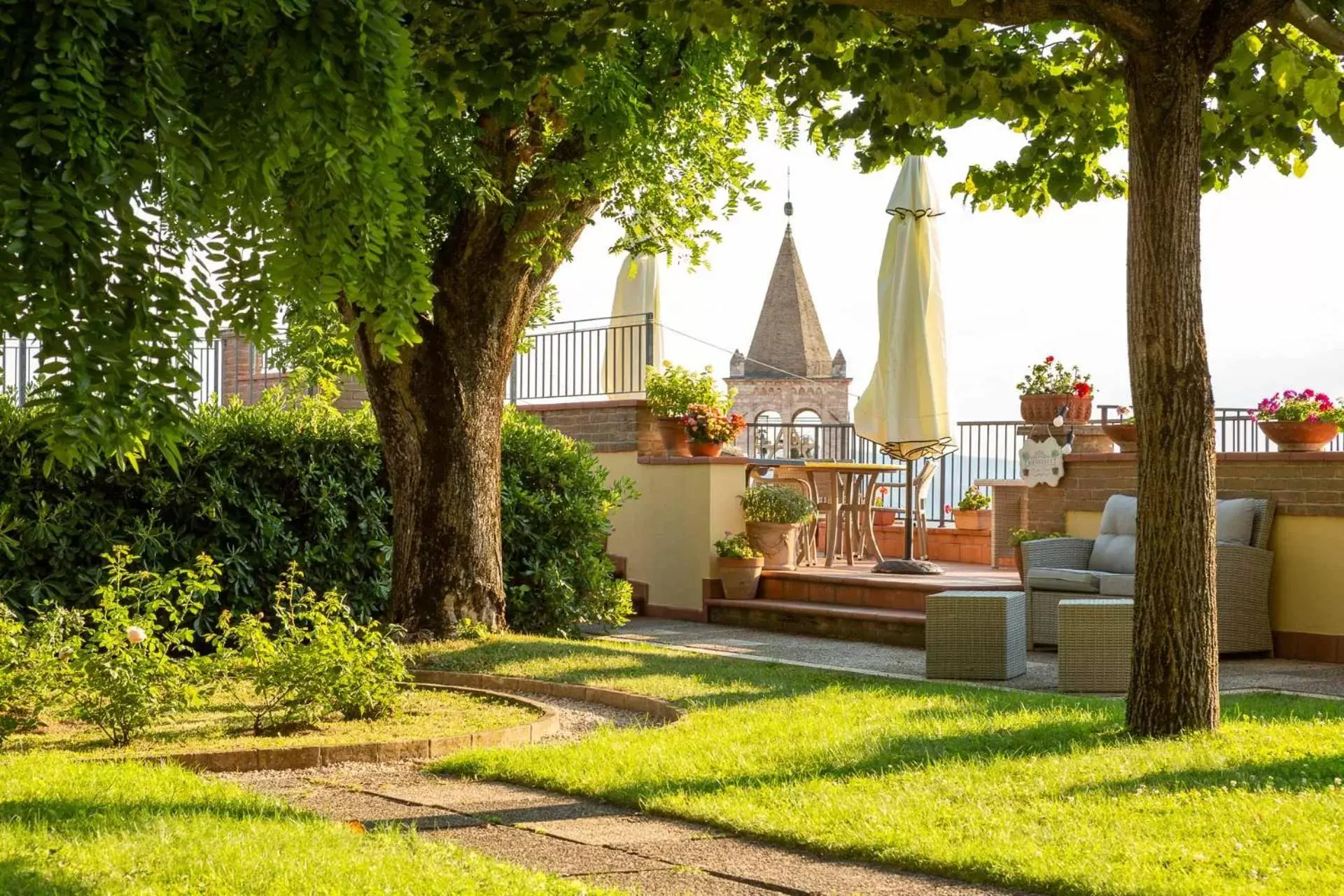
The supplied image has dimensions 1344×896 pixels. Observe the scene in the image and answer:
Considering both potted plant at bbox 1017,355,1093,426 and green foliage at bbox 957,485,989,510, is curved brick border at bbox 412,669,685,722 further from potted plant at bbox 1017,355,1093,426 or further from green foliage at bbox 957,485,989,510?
green foliage at bbox 957,485,989,510

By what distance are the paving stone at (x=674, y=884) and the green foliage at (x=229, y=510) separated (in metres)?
5.60

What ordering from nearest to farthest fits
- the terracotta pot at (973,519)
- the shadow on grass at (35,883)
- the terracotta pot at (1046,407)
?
the shadow on grass at (35,883) → the terracotta pot at (1046,407) → the terracotta pot at (973,519)

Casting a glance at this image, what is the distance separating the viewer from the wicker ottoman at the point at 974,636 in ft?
29.0

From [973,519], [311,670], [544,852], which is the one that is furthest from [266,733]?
[973,519]

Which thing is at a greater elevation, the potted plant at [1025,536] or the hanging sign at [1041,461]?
the hanging sign at [1041,461]

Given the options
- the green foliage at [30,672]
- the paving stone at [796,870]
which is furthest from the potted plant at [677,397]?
the paving stone at [796,870]

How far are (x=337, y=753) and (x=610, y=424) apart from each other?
8859 millimetres

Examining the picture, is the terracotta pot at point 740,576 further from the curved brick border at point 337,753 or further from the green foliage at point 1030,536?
the curved brick border at point 337,753

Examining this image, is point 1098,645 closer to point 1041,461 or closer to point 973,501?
point 1041,461

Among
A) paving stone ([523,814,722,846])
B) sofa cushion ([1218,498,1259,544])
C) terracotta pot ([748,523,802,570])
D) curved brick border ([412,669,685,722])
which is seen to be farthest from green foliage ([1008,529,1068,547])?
paving stone ([523,814,722,846])

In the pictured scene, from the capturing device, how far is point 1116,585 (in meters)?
10.0

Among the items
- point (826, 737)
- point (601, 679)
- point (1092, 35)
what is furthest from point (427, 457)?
point (1092, 35)

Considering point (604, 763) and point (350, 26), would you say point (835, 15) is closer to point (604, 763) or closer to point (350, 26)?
point (604, 763)

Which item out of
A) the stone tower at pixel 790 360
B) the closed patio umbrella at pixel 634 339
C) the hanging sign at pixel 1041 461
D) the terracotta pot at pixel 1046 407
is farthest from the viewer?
the stone tower at pixel 790 360
